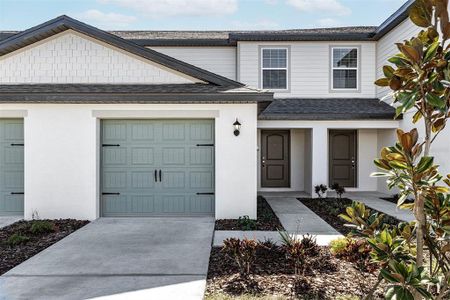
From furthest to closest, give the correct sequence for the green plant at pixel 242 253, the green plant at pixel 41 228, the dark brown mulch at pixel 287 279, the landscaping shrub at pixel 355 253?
the green plant at pixel 41 228
the green plant at pixel 242 253
the landscaping shrub at pixel 355 253
the dark brown mulch at pixel 287 279

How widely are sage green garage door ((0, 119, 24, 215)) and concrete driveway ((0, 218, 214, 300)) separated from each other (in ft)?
9.17

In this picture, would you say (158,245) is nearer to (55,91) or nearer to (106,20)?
(55,91)

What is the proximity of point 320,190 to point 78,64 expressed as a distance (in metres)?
8.45

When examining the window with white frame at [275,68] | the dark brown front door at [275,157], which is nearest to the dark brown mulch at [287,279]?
the dark brown front door at [275,157]

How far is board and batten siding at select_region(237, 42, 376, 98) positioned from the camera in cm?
1420

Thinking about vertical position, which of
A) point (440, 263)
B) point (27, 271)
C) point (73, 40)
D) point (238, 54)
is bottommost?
point (27, 271)

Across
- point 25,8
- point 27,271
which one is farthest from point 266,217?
point 25,8

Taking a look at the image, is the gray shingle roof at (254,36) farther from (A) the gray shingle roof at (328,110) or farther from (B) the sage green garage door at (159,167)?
(B) the sage green garage door at (159,167)

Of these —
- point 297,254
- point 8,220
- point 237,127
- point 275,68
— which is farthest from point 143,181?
point 275,68

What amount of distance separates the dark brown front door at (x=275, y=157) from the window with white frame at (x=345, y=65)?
283 cm

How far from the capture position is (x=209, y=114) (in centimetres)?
892

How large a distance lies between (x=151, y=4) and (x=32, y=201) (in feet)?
23.9

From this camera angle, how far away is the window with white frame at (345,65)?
14.2 m

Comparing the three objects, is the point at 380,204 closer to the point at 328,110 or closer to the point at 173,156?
the point at 328,110
